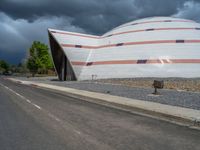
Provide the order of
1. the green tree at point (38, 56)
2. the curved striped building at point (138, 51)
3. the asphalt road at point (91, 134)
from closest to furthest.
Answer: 1. the asphalt road at point (91, 134)
2. the curved striped building at point (138, 51)
3. the green tree at point (38, 56)

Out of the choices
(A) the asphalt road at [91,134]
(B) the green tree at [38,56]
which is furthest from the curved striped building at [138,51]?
(A) the asphalt road at [91,134]

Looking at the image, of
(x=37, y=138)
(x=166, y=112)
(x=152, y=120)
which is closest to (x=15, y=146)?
(x=37, y=138)

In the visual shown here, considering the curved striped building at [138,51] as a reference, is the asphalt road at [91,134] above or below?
below

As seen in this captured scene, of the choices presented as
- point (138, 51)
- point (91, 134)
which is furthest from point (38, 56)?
point (91, 134)

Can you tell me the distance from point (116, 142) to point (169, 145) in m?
1.27

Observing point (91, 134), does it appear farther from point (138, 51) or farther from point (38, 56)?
point (38, 56)

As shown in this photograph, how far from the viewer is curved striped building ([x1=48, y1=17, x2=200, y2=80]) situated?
44.3 m

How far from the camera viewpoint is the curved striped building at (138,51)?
145ft

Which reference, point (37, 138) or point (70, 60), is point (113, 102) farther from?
point (70, 60)

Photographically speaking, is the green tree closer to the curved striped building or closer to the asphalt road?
the curved striped building

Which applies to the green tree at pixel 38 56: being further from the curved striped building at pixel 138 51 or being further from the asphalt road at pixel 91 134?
the asphalt road at pixel 91 134

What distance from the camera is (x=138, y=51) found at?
4691 cm

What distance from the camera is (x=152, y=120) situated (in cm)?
1099

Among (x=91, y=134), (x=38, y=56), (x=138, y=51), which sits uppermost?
(x=38, y=56)
